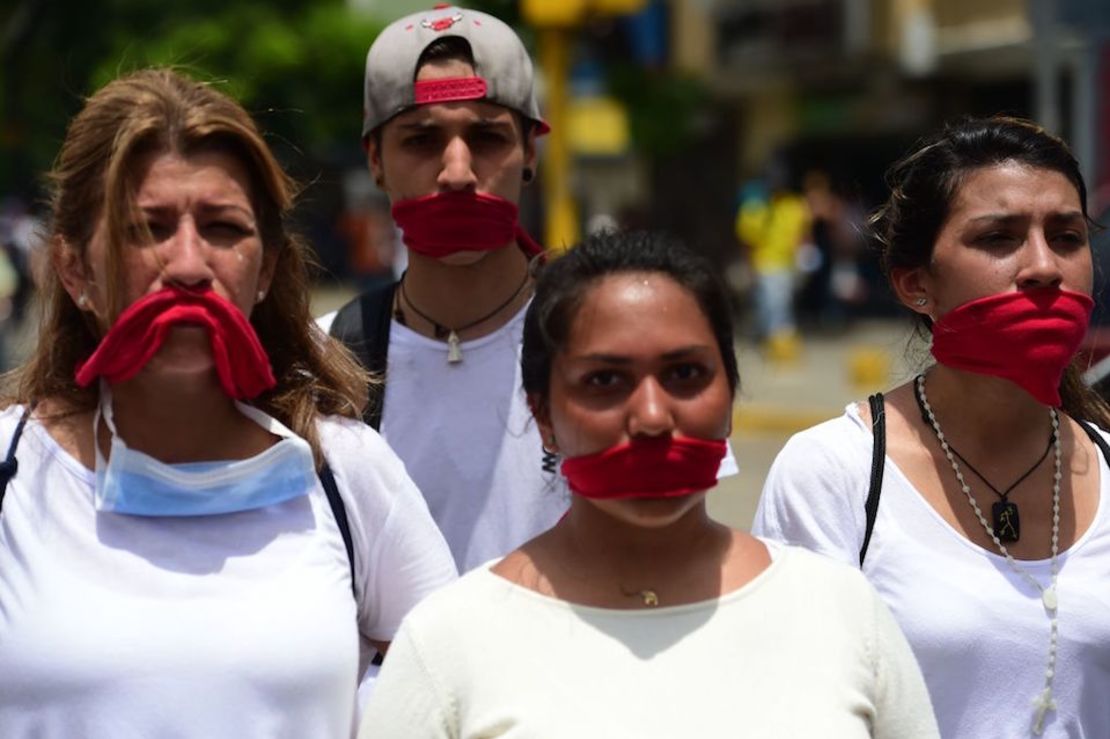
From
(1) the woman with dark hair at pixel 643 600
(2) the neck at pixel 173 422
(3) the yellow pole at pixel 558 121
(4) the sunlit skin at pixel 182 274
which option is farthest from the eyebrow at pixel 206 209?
(3) the yellow pole at pixel 558 121

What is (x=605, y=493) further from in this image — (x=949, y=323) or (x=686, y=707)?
(x=949, y=323)

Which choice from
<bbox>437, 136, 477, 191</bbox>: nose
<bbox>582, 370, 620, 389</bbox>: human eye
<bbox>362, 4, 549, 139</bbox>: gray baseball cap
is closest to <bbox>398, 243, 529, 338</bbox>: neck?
<bbox>437, 136, 477, 191</bbox>: nose

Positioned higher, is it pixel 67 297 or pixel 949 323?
pixel 67 297

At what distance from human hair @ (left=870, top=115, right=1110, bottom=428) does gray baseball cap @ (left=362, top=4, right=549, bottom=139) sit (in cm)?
94

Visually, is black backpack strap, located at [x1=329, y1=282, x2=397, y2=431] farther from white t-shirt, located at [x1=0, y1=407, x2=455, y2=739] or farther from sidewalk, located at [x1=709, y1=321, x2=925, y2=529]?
sidewalk, located at [x1=709, y1=321, x2=925, y2=529]

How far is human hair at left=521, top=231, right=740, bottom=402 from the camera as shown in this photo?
9.21 ft

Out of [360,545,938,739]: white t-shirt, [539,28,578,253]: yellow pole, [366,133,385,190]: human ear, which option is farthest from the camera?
[539,28,578,253]: yellow pole

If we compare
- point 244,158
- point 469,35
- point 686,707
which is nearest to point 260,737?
point 686,707

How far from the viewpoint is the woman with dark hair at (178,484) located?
279cm

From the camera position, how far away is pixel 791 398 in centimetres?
1753

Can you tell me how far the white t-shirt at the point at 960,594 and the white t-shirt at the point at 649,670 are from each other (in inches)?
21.0

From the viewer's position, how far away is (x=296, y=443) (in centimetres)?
301

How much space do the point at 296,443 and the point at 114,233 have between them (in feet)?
1.42

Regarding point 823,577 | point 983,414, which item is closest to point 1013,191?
point 983,414
